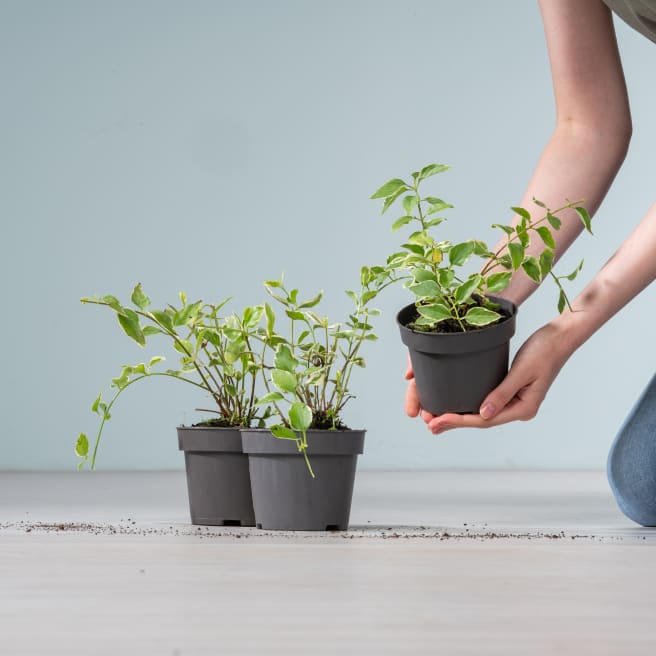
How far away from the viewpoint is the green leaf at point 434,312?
4.27 ft

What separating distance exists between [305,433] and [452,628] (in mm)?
782

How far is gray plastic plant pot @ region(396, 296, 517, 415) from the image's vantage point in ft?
4.31

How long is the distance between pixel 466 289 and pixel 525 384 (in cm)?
14

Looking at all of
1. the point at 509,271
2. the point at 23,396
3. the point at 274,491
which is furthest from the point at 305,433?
the point at 23,396

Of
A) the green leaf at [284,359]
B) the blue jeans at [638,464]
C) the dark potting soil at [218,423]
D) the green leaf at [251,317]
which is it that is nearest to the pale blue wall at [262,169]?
the blue jeans at [638,464]

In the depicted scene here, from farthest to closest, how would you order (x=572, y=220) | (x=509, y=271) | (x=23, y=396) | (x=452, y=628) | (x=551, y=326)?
(x=23, y=396) < (x=572, y=220) < (x=509, y=271) < (x=551, y=326) < (x=452, y=628)

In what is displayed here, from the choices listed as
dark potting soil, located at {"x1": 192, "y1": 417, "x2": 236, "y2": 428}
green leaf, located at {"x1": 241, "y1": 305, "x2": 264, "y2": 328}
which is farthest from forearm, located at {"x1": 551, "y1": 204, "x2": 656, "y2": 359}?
dark potting soil, located at {"x1": 192, "y1": 417, "x2": 236, "y2": 428}

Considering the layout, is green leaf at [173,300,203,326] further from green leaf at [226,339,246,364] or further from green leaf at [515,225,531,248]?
green leaf at [515,225,531,248]

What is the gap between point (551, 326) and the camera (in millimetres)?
1274

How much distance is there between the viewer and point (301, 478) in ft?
4.95

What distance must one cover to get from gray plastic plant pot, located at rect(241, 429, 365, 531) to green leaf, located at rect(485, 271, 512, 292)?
0.32 metres

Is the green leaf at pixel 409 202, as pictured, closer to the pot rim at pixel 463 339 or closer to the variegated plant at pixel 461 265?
the variegated plant at pixel 461 265

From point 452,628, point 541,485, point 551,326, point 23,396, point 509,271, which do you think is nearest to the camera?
point 452,628

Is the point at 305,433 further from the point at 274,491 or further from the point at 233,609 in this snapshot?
the point at 233,609
